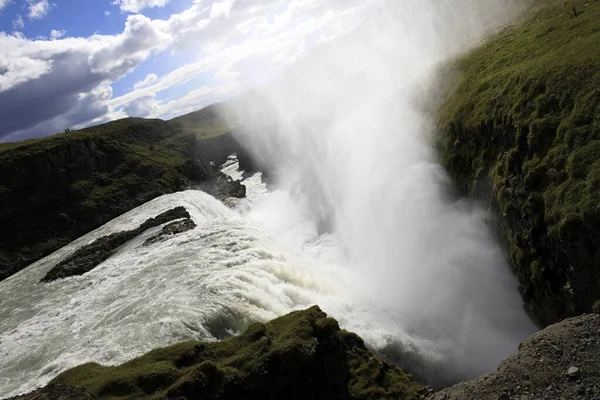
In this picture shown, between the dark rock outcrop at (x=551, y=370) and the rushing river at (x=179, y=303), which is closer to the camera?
the dark rock outcrop at (x=551, y=370)

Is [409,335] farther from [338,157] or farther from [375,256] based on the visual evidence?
[338,157]

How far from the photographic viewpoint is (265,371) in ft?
51.4

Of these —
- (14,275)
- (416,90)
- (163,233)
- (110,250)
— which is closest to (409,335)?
(163,233)

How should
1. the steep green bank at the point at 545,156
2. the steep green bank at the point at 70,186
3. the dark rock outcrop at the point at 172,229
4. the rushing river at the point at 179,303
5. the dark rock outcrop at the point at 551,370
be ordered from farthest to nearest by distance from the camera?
the steep green bank at the point at 70,186 → the dark rock outcrop at the point at 172,229 → the rushing river at the point at 179,303 → the steep green bank at the point at 545,156 → the dark rock outcrop at the point at 551,370

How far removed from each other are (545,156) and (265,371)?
19692 mm

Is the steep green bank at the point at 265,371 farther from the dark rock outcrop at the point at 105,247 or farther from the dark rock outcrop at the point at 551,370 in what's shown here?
the dark rock outcrop at the point at 105,247

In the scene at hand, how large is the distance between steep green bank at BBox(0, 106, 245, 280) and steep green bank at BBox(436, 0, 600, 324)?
221 ft

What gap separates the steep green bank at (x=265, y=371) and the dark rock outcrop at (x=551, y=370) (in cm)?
312

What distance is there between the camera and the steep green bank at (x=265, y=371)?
15.3m

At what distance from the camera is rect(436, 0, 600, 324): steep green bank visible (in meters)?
18.1

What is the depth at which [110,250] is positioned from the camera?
50.2 m

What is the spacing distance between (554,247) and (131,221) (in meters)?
61.0

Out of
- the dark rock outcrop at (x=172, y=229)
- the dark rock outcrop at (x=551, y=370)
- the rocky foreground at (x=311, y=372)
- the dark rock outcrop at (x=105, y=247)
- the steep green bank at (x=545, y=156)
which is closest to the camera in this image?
the dark rock outcrop at (x=551, y=370)

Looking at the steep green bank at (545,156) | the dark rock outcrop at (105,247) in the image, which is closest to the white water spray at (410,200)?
the steep green bank at (545,156)
